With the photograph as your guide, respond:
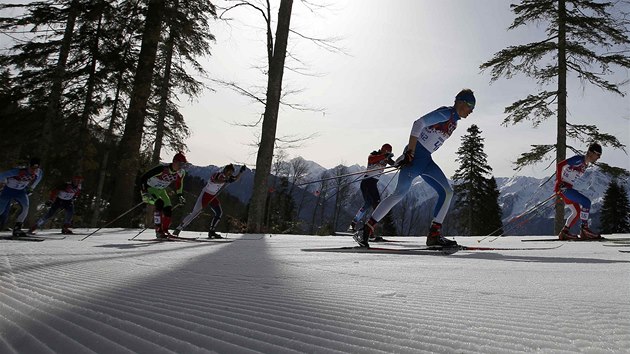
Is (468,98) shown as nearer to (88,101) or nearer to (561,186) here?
(561,186)

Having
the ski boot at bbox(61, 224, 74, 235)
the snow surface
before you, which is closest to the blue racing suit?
the snow surface

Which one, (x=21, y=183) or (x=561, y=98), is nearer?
(x=21, y=183)

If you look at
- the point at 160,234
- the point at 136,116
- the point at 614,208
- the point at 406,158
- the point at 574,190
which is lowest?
the point at 160,234

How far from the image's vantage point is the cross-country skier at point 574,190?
7.52 metres

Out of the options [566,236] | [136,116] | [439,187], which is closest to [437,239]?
[439,187]

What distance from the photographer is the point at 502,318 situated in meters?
1.09

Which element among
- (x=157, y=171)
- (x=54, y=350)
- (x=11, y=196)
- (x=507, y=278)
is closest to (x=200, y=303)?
(x=54, y=350)

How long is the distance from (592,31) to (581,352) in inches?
667

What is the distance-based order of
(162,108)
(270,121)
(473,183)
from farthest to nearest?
(473,183) < (162,108) < (270,121)

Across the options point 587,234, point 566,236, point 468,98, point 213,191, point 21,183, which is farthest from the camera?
point 21,183

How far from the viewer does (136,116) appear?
45.9 ft

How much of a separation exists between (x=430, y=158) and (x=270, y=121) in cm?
599

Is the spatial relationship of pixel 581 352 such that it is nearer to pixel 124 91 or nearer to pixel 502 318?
pixel 502 318

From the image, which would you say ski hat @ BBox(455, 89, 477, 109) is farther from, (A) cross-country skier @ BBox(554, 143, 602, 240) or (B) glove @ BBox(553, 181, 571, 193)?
(B) glove @ BBox(553, 181, 571, 193)
